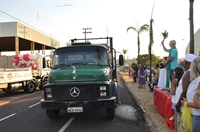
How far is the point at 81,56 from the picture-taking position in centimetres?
708

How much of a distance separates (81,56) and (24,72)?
8.64m

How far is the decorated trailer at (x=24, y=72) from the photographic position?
13.0 metres

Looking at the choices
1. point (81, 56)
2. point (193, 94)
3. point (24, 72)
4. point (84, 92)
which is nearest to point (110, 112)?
point (84, 92)

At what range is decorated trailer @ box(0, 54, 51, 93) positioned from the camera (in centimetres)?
1301

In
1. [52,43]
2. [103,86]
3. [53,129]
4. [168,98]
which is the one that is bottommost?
[53,129]

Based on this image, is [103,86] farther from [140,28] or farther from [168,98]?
[140,28]

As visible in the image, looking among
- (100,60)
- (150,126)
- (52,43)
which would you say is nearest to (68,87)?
(100,60)

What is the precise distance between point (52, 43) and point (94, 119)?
1205 inches

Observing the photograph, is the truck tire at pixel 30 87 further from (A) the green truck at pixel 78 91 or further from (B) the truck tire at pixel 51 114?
(A) the green truck at pixel 78 91

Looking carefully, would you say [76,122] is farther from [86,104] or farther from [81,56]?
[81,56]

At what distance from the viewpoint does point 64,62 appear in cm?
709

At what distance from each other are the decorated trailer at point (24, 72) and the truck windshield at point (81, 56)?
6.70 metres

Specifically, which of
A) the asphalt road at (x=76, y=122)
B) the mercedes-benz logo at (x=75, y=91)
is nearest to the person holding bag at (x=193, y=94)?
the asphalt road at (x=76, y=122)

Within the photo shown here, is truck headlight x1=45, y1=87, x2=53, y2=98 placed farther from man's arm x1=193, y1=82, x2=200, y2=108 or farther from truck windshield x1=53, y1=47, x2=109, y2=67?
man's arm x1=193, y1=82, x2=200, y2=108
